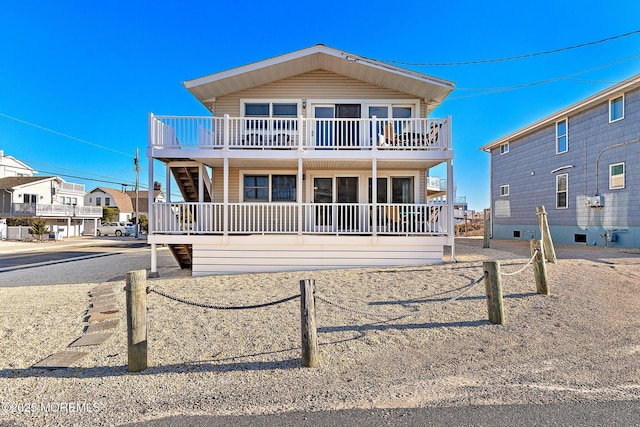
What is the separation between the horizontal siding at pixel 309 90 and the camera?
40.3 feet

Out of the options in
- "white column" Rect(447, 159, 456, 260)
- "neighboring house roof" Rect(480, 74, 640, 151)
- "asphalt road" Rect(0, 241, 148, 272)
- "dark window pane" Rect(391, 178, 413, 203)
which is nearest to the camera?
"white column" Rect(447, 159, 456, 260)

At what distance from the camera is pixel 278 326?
17.4 feet

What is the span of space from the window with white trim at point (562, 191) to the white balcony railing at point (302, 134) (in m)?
9.97

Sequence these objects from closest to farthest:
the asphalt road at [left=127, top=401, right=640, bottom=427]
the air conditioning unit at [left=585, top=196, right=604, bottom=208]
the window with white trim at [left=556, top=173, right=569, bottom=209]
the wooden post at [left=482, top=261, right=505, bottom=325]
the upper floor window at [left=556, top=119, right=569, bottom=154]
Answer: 1. the asphalt road at [left=127, top=401, right=640, bottom=427]
2. the wooden post at [left=482, top=261, right=505, bottom=325]
3. the air conditioning unit at [left=585, top=196, right=604, bottom=208]
4. the window with white trim at [left=556, top=173, right=569, bottom=209]
5. the upper floor window at [left=556, top=119, right=569, bottom=154]

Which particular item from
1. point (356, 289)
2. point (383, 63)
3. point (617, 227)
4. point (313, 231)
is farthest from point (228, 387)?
point (617, 227)

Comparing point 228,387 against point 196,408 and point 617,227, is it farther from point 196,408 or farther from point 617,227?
point 617,227

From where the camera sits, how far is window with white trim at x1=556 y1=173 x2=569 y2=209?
54.4ft

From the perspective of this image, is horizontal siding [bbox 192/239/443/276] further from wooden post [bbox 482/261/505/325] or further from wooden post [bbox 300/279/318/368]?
wooden post [bbox 300/279/318/368]

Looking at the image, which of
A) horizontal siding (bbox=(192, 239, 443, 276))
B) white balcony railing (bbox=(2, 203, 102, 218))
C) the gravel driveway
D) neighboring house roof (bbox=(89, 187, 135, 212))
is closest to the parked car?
white balcony railing (bbox=(2, 203, 102, 218))

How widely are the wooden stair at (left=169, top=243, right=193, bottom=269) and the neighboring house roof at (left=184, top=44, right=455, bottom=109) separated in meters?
5.39

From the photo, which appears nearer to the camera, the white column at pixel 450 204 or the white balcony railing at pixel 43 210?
the white column at pixel 450 204

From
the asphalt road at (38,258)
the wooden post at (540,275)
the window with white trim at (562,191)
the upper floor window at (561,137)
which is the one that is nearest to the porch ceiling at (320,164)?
the wooden post at (540,275)

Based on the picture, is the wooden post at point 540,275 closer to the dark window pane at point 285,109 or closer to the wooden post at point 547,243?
the wooden post at point 547,243

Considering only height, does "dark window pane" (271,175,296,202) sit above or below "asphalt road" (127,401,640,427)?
above
